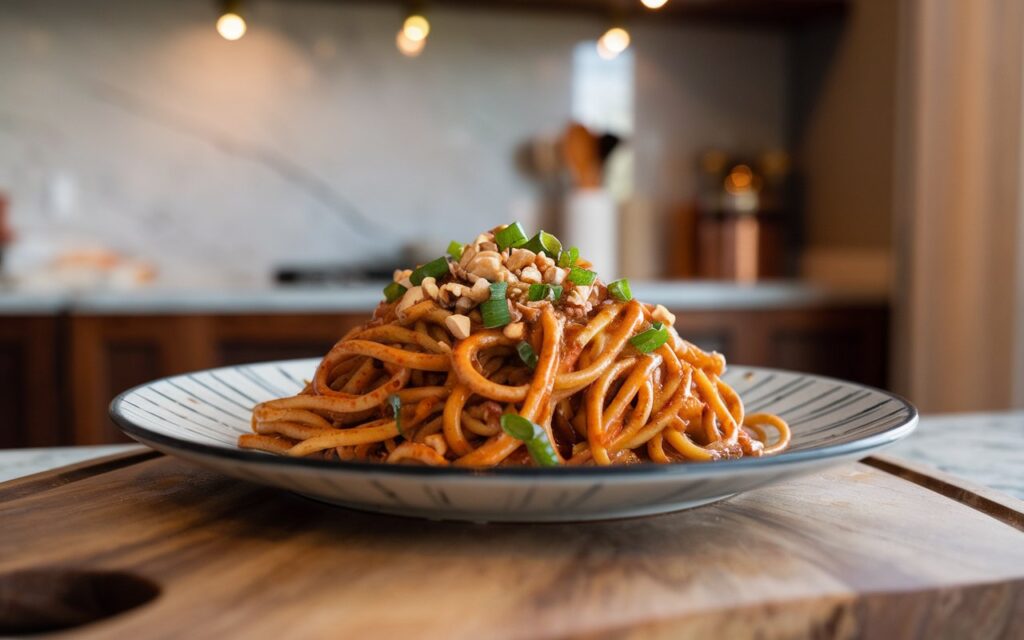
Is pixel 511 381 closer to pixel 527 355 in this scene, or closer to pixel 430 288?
pixel 527 355

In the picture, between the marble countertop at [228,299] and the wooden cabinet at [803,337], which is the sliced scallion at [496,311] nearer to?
the marble countertop at [228,299]

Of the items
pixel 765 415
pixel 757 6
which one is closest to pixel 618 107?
pixel 757 6

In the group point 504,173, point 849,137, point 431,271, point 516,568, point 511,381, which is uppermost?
→ point 849,137

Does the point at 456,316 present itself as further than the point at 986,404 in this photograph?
No

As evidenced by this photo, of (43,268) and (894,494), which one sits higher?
(43,268)

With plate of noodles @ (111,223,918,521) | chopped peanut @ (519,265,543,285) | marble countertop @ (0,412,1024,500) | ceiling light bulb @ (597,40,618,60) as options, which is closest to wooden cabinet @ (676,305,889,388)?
ceiling light bulb @ (597,40,618,60)

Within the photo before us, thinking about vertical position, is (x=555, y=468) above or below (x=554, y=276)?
below

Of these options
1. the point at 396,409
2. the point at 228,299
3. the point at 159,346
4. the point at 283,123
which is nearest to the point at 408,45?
the point at 283,123

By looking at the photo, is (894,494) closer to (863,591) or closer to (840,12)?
(863,591)
